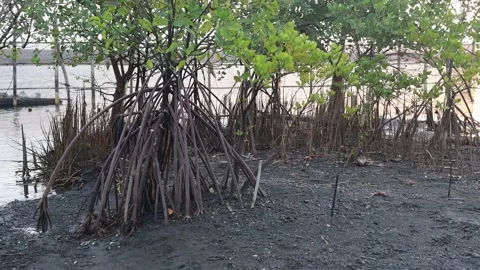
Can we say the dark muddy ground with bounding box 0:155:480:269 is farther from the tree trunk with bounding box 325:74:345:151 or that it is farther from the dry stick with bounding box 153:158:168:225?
the tree trunk with bounding box 325:74:345:151

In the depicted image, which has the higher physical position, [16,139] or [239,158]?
[239,158]

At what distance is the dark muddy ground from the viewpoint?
402 cm

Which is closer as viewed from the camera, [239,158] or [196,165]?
[196,165]

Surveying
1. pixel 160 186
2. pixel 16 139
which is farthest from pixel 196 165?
pixel 16 139

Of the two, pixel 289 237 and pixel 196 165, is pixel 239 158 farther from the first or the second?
pixel 289 237

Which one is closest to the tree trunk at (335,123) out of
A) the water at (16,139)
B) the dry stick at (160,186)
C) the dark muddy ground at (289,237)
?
the dark muddy ground at (289,237)

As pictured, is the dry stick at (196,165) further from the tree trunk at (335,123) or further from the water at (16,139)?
the tree trunk at (335,123)

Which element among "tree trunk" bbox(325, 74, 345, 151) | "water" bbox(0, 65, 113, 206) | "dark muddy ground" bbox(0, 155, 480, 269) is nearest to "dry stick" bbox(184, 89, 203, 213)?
"dark muddy ground" bbox(0, 155, 480, 269)

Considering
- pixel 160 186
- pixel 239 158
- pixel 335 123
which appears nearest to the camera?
pixel 160 186

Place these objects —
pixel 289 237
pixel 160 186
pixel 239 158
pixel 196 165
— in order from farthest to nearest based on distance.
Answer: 1. pixel 239 158
2. pixel 196 165
3. pixel 160 186
4. pixel 289 237

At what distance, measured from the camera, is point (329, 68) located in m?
4.88

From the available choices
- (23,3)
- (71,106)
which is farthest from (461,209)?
(71,106)

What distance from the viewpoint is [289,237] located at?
14.3ft

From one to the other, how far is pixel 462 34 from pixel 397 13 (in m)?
0.91
